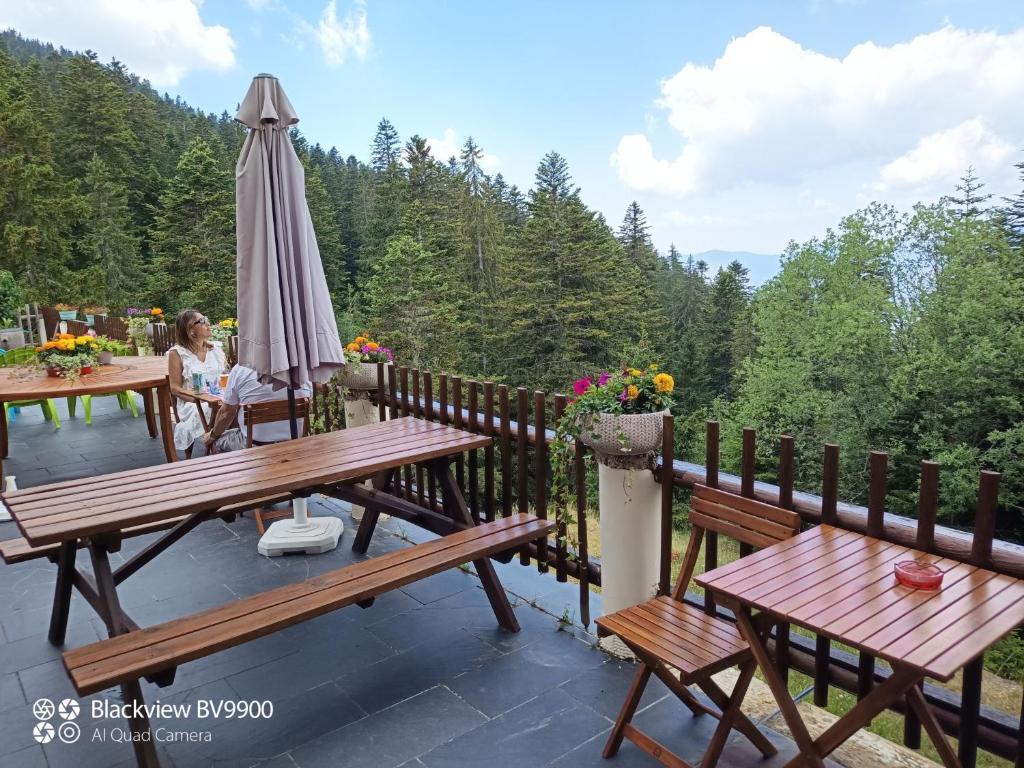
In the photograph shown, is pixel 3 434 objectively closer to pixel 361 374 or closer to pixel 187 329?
pixel 187 329

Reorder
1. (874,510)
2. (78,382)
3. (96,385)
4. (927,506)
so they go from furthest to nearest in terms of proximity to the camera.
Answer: (78,382) < (96,385) < (874,510) < (927,506)

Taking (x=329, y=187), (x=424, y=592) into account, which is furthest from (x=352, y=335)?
(x=424, y=592)

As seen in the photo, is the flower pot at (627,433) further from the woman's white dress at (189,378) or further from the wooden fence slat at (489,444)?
the woman's white dress at (189,378)

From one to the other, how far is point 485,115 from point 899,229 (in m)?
36.9

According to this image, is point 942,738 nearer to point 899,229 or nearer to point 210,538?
point 210,538

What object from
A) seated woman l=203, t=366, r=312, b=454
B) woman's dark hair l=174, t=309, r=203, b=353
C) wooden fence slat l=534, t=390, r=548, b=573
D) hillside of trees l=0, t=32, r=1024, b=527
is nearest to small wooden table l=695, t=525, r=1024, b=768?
wooden fence slat l=534, t=390, r=548, b=573

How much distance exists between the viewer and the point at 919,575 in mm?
1849

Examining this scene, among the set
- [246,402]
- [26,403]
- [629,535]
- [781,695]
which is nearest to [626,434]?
[629,535]

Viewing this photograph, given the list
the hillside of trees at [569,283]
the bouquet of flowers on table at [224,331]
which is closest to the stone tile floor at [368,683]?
the bouquet of flowers on table at [224,331]

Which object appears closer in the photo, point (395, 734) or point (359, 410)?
point (395, 734)

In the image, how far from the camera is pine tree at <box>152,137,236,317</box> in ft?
102

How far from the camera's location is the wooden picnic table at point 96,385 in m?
5.14

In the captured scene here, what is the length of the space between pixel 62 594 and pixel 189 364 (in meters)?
2.88

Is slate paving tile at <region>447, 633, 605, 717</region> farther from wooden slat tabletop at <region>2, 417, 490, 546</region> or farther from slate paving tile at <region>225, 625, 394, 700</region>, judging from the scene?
wooden slat tabletop at <region>2, 417, 490, 546</region>
